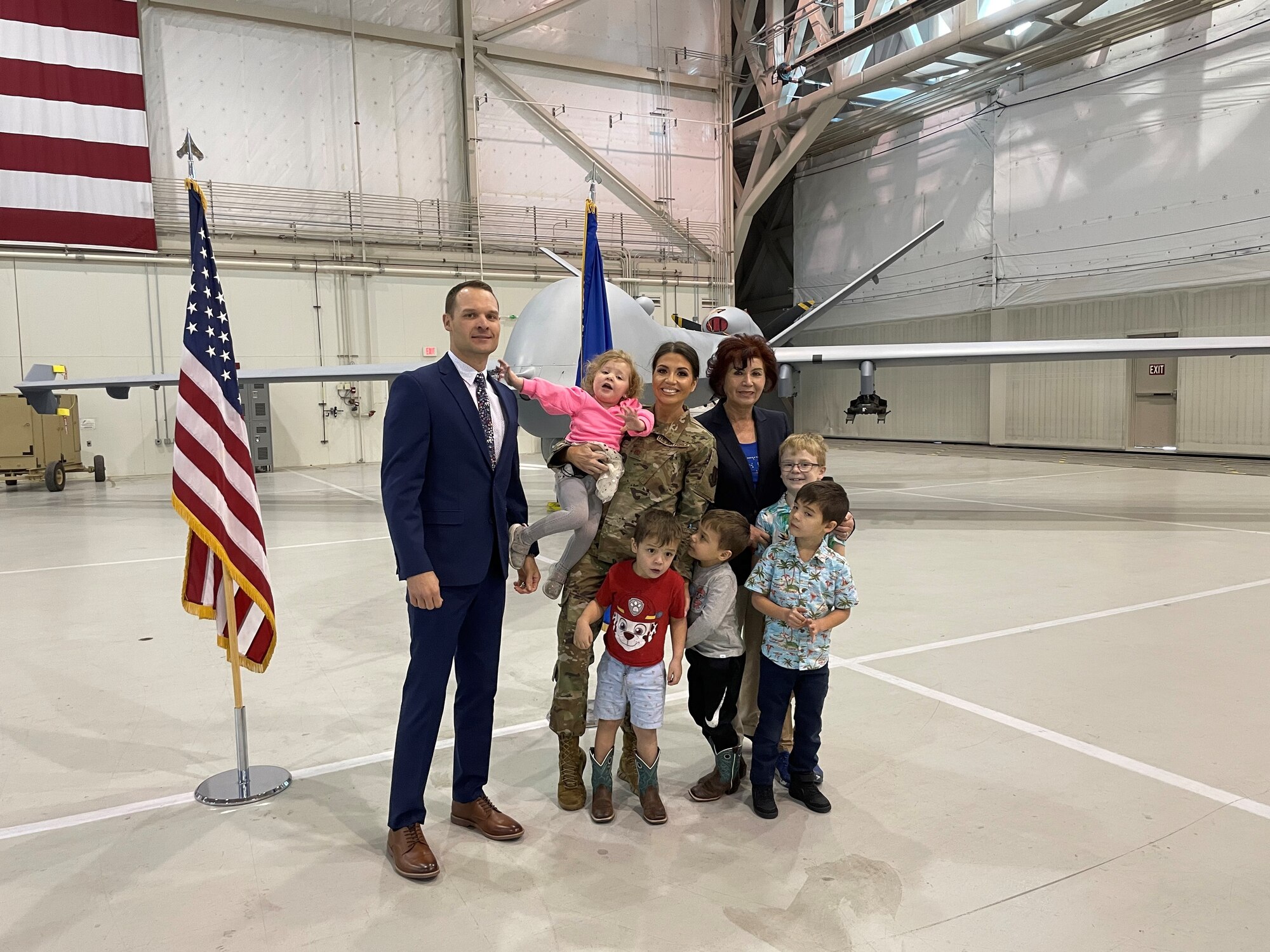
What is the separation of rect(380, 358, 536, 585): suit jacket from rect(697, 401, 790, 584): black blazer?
961 mm

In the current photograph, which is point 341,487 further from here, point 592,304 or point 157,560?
point 592,304

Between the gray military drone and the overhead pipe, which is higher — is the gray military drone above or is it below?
below

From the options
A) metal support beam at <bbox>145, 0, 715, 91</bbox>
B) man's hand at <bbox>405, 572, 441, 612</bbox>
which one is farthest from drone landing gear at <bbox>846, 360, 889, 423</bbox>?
metal support beam at <bbox>145, 0, 715, 91</bbox>

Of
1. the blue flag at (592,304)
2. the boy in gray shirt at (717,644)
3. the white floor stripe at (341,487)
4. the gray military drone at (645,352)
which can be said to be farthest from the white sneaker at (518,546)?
the white floor stripe at (341,487)

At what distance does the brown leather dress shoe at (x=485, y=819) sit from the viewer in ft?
10.3

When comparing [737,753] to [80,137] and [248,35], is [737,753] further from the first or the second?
[248,35]

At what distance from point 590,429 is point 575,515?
1.12 ft

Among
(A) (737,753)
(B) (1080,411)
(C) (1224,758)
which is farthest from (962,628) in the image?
(B) (1080,411)

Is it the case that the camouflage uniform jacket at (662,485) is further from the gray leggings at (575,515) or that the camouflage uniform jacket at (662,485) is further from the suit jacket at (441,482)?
the suit jacket at (441,482)

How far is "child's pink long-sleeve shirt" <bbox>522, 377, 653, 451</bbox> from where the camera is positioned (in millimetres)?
3219

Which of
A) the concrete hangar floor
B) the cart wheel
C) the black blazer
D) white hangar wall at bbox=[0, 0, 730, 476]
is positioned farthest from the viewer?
white hangar wall at bbox=[0, 0, 730, 476]

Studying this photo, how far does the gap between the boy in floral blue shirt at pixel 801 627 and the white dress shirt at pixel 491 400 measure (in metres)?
1.13

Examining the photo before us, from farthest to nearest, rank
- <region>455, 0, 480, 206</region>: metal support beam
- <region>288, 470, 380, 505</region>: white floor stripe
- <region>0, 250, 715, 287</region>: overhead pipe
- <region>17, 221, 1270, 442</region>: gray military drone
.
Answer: <region>455, 0, 480, 206</region>: metal support beam, <region>0, 250, 715, 287</region>: overhead pipe, <region>288, 470, 380, 505</region>: white floor stripe, <region>17, 221, 1270, 442</region>: gray military drone

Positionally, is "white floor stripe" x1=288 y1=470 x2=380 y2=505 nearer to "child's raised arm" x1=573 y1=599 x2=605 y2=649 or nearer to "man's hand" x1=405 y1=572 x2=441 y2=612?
"child's raised arm" x1=573 y1=599 x2=605 y2=649
